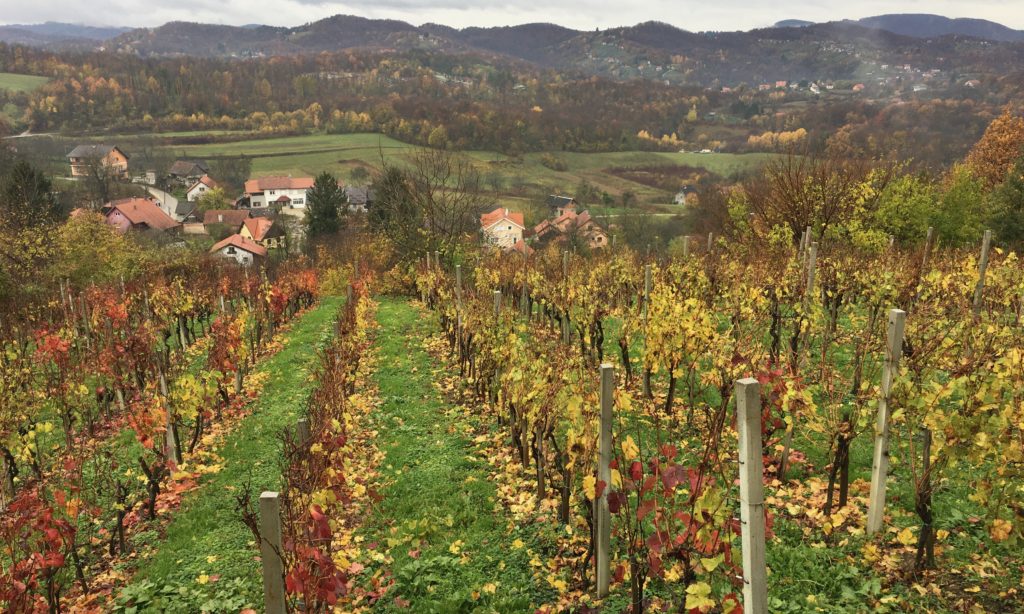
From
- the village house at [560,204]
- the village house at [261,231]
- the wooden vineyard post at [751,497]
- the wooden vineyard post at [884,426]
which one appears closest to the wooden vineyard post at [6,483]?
the wooden vineyard post at [751,497]

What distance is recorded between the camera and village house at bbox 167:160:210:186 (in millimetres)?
85938

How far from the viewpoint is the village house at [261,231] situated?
6131 cm

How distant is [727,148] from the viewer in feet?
411

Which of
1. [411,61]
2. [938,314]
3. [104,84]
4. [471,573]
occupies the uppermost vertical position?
[411,61]

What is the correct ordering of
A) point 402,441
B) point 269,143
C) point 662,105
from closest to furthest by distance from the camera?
point 402,441 < point 269,143 < point 662,105

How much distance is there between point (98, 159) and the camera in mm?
62188

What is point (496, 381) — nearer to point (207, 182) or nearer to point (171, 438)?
point (171, 438)

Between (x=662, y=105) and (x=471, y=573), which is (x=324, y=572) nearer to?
(x=471, y=573)

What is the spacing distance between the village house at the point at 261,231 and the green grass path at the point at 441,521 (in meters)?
56.5

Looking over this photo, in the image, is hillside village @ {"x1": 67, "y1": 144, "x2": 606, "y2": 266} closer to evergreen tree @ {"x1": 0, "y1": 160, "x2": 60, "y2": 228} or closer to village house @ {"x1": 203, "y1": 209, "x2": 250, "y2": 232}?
village house @ {"x1": 203, "y1": 209, "x2": 250, "y2": 232}

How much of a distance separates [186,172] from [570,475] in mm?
97694

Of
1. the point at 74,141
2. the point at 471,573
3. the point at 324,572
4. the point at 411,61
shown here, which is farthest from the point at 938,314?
the point at 411,61

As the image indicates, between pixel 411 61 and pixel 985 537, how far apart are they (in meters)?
204

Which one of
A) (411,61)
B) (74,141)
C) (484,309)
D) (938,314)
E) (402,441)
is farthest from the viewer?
(411,61)
